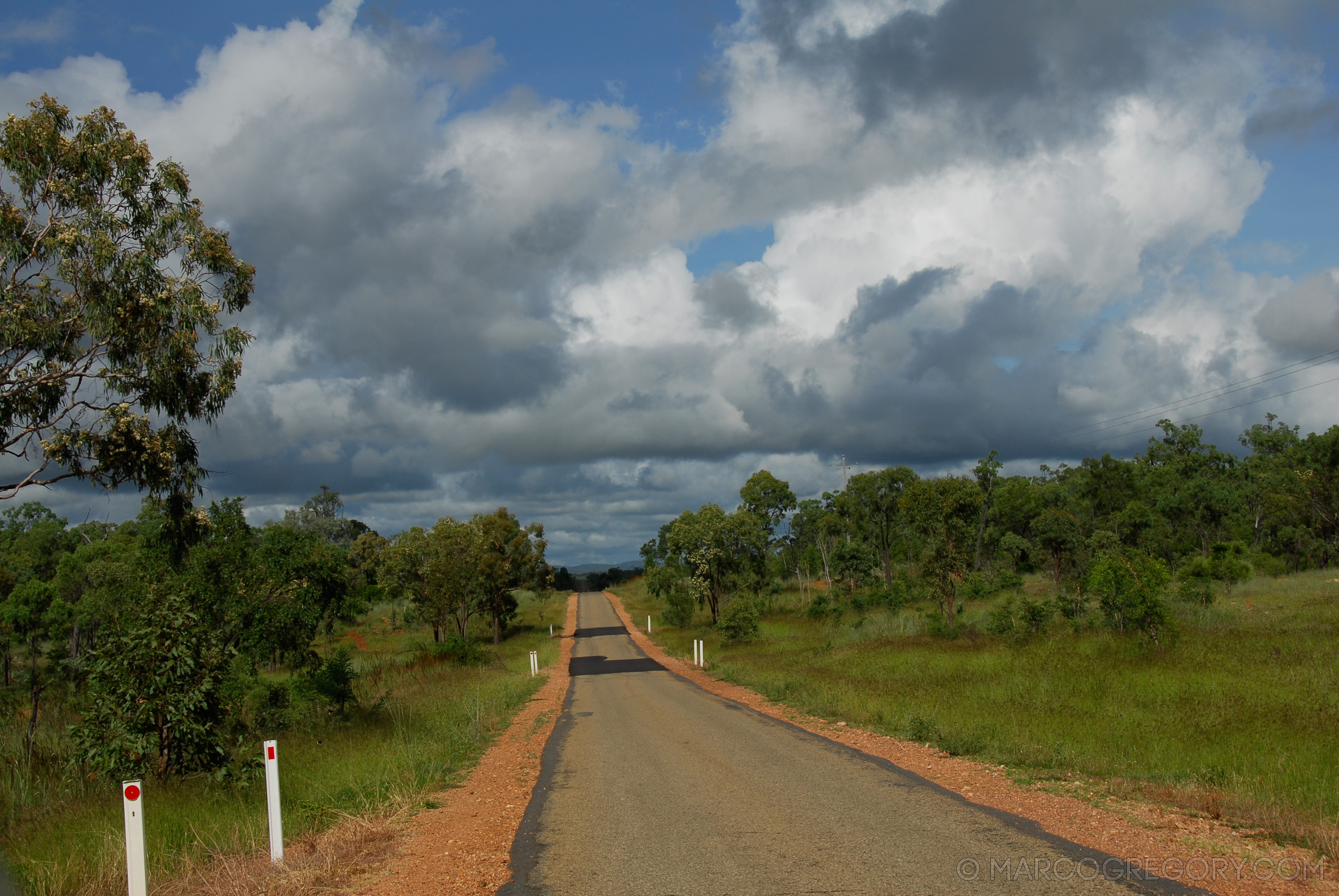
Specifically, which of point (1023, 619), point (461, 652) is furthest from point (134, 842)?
point (461, 652)

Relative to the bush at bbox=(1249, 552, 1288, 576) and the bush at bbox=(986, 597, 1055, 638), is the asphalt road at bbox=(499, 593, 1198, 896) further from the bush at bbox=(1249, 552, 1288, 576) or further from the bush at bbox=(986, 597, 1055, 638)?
the bush at bbox=(1249, 552, 1288, 576)

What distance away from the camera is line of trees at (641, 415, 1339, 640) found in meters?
30.7

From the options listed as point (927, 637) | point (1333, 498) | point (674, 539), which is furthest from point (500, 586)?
point (1333, 498)

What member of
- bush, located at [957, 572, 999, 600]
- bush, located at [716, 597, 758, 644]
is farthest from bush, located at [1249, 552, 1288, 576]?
bush, located at [716, 597, 758, 644]

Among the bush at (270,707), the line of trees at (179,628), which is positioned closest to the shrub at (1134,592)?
the line of trees at (179,628)

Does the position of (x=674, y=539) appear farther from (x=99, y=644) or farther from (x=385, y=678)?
(x=99, y=644)

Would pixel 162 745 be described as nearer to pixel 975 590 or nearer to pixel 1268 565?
pixel 975 590

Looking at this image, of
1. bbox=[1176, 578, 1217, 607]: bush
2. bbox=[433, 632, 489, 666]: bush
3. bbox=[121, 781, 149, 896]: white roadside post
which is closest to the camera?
bbox=[121, 781, 149, 896]: white roadside post

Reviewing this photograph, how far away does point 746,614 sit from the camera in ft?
120

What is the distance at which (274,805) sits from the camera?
7281 millimetres

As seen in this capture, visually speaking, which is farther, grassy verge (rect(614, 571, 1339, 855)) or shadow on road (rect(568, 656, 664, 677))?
shadow on road (rect(568, 656, 664, 677))

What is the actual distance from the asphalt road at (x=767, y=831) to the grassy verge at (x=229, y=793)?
7.12ft

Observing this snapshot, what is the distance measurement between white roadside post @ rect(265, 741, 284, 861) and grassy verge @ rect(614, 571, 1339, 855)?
309 inches

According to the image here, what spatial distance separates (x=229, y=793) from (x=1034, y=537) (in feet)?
249
